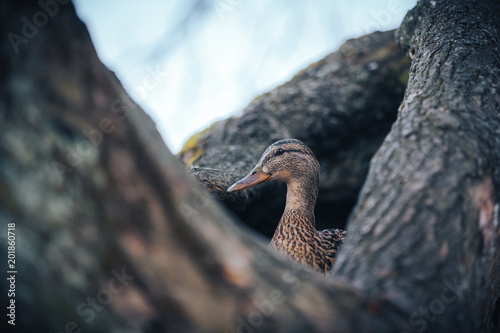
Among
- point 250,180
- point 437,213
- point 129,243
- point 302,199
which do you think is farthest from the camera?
point 302,199

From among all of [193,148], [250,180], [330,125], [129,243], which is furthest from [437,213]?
[193,148]

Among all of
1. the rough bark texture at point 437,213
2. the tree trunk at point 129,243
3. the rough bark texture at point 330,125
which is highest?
the rough bark texture at point 330,125

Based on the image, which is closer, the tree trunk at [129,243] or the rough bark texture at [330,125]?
the tree trunk at [129,243]

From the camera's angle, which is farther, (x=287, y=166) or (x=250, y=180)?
(x=287, y=166)

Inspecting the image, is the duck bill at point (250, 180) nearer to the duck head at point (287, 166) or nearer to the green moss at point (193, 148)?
the duck head at point (287, 166)

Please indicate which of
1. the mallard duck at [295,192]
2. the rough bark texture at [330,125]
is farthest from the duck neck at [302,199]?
the rough bark texture at [330,125]

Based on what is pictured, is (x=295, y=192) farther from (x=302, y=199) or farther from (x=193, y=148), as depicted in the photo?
(x=193, y=148)

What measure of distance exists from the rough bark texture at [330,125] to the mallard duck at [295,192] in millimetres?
1053

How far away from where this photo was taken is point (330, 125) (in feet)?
15.6

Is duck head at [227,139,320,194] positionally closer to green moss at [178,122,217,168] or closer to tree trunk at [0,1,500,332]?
green moss at [178,122,217,168]

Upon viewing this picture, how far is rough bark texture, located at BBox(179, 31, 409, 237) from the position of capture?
459 centimetres

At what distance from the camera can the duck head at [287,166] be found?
10.7 feet

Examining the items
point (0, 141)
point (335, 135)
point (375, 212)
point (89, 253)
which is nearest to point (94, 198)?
point (89, 253)

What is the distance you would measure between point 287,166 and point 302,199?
344mm
